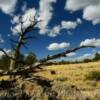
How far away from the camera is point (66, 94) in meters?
9.98

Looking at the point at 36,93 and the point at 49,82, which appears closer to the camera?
the point at 36,93

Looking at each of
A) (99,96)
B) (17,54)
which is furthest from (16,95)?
(17,54)

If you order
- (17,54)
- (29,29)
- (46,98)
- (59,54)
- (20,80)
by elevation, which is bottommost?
(46,98)

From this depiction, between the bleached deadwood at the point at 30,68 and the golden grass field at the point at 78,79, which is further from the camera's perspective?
the golden grass field at the point at 78,79

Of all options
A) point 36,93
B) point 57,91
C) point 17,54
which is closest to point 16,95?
point 36,93

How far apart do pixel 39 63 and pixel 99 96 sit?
254 cm

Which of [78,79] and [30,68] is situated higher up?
[78,79]

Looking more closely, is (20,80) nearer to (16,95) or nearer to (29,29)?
(16,95)

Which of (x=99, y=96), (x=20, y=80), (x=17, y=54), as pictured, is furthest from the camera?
(x=17, y=54)

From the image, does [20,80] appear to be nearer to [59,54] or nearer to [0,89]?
[0,89]

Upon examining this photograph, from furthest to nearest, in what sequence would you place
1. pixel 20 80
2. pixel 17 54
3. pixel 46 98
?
pixel 17 54 < pixel 20 80 < pixel 46 98

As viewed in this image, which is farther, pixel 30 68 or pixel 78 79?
pixel 78 79

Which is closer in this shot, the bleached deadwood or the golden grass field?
the bleached deadwood

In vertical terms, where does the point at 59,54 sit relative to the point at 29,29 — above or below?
below
